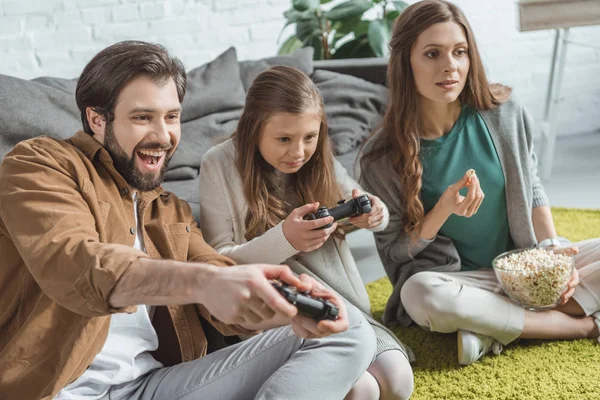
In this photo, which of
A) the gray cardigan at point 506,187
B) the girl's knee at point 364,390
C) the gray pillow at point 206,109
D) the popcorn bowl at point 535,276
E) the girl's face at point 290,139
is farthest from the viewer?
the gray pillow at point 206,109

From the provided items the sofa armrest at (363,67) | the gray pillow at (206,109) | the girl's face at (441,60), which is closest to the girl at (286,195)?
the girl's face at (441,60)

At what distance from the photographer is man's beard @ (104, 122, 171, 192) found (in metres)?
1.40

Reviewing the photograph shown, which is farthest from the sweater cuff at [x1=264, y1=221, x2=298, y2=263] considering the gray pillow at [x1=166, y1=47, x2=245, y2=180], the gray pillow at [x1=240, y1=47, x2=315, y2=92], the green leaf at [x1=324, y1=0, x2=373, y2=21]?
the green leaf at [x1=324, y1=0, x2=373, y2=21]

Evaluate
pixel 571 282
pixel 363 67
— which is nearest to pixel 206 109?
pixel 363 67

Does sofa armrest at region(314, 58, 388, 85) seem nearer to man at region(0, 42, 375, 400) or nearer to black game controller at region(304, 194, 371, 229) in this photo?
black game controller at region(304, 194, 371, 229)

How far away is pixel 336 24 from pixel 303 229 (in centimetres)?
186

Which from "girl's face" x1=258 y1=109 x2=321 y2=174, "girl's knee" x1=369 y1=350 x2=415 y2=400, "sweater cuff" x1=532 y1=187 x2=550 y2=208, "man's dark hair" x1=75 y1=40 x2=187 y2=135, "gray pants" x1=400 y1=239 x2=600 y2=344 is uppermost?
"man's dark hair" x1=75 y1=40 x2=187 y2=135

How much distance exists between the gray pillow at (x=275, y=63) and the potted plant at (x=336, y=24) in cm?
40

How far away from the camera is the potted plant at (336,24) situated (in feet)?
10.5

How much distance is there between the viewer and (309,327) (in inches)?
45.1

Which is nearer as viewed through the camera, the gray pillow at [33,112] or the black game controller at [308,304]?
the black game controller at [308,304]

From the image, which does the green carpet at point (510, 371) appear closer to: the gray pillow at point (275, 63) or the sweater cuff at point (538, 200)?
the sweater cuff at point (538, 200)

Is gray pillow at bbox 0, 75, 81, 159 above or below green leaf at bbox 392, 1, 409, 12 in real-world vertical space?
above

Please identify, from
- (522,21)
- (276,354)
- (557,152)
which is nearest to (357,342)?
(276,354)
